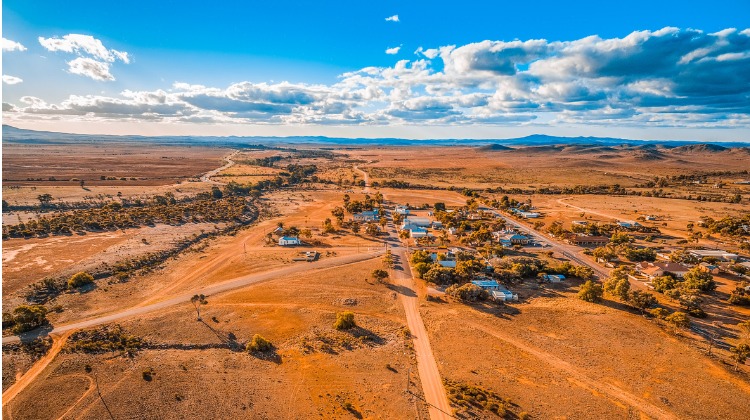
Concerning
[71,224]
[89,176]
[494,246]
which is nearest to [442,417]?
[494,246]

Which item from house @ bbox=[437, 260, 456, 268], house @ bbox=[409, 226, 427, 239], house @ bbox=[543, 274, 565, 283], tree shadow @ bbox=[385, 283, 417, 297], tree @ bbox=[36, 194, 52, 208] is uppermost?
tree @ bbox=[36, 194, 52, 208]

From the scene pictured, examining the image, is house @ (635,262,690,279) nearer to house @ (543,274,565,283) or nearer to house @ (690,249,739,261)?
house @ (690,249,739,261)

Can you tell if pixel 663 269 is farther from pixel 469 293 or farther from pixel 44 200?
pixel 44 200

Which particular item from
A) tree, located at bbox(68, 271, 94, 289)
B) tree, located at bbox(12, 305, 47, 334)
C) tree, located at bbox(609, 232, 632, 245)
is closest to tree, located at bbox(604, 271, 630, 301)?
tree, located at bbox(609, 232, 632, 245)

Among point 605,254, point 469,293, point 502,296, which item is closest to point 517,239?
point 605,254

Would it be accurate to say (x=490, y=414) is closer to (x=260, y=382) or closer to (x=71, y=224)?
(x=260, y=382)

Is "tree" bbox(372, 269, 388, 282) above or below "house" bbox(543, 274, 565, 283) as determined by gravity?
above
